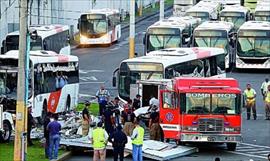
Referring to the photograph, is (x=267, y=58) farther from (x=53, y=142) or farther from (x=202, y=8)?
(x=53, y=142)

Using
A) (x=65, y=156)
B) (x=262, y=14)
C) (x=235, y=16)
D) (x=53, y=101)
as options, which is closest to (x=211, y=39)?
(x=235, y=16)

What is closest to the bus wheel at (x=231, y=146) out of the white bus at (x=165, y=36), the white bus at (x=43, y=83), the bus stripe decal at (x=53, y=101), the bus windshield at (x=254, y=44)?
the white bus at (x=43, y=83)

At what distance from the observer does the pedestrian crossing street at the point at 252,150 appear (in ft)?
119

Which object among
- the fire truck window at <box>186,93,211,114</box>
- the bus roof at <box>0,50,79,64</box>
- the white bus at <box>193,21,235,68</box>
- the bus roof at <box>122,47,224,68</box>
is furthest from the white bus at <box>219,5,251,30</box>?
the fire truck window at <box>186,93,211,114</box>

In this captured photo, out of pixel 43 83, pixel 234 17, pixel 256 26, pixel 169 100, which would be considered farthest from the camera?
pixel 234 17

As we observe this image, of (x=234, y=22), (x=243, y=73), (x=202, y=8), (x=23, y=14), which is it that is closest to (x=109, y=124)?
(x=23, y=14)

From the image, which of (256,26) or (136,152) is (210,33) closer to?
(256,26)

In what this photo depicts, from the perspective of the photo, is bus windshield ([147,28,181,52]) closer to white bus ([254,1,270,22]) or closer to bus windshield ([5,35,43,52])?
bus windshield ([5,35,43,52])

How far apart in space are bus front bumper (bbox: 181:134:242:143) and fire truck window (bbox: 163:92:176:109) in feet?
4.70

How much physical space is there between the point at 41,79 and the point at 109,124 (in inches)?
290

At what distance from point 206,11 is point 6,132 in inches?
1948

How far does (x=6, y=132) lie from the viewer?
119 feet

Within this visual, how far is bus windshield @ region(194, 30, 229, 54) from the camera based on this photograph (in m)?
63.4

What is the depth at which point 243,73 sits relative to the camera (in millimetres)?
63344
